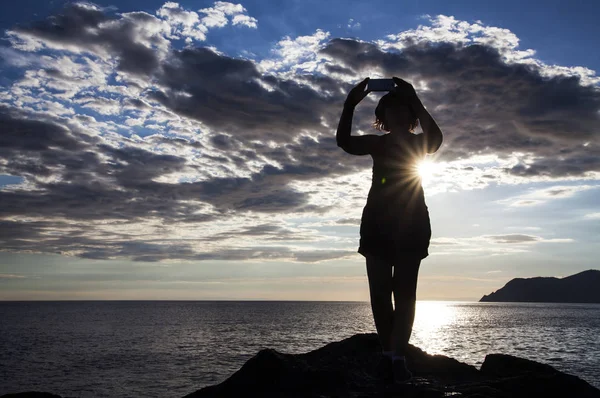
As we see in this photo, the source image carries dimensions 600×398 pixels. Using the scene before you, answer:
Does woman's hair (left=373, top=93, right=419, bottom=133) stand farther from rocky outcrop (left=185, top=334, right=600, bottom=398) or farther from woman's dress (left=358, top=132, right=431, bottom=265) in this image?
rocky outcrop (left=185, top=334, right=600, bottom=398)

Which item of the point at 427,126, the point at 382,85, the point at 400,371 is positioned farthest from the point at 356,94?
the point at 400,371

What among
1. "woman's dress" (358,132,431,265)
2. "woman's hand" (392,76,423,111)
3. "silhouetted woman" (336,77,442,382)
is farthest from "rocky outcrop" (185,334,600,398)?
"woman's hand" (392,76,423,111)

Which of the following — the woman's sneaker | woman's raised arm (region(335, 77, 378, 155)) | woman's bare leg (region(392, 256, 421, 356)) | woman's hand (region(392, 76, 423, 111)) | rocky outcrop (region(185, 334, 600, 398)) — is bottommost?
rocky outcrop (region(185, 334, 600, 398))

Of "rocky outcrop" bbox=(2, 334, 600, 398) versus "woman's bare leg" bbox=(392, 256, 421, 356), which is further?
"woman's bare leg" bbox=(392, 256, 421, 356)

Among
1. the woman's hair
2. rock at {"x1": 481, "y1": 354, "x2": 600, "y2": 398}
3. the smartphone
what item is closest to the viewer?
rock at {"x1": 481, "y1": 354, "x2": 600, "y2": 398}

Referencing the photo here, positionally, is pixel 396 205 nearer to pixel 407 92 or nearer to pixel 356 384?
pixel 407 92

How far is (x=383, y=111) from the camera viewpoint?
544cm

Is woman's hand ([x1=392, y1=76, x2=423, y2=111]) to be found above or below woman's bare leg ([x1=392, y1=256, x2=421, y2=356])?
above

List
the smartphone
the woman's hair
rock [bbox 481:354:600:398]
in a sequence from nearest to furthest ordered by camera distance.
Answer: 1. rock [bbox 481:354:600:398]
2. the smartphone
3. the woman's hair

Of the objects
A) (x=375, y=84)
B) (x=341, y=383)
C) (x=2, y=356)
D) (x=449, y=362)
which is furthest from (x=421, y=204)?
(x=2, y=356)

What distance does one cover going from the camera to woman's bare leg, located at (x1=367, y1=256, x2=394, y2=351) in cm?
517

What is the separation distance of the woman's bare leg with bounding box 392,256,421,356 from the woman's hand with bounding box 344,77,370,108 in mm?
1725

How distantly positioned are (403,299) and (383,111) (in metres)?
2.07

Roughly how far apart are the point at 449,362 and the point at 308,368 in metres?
2.71
